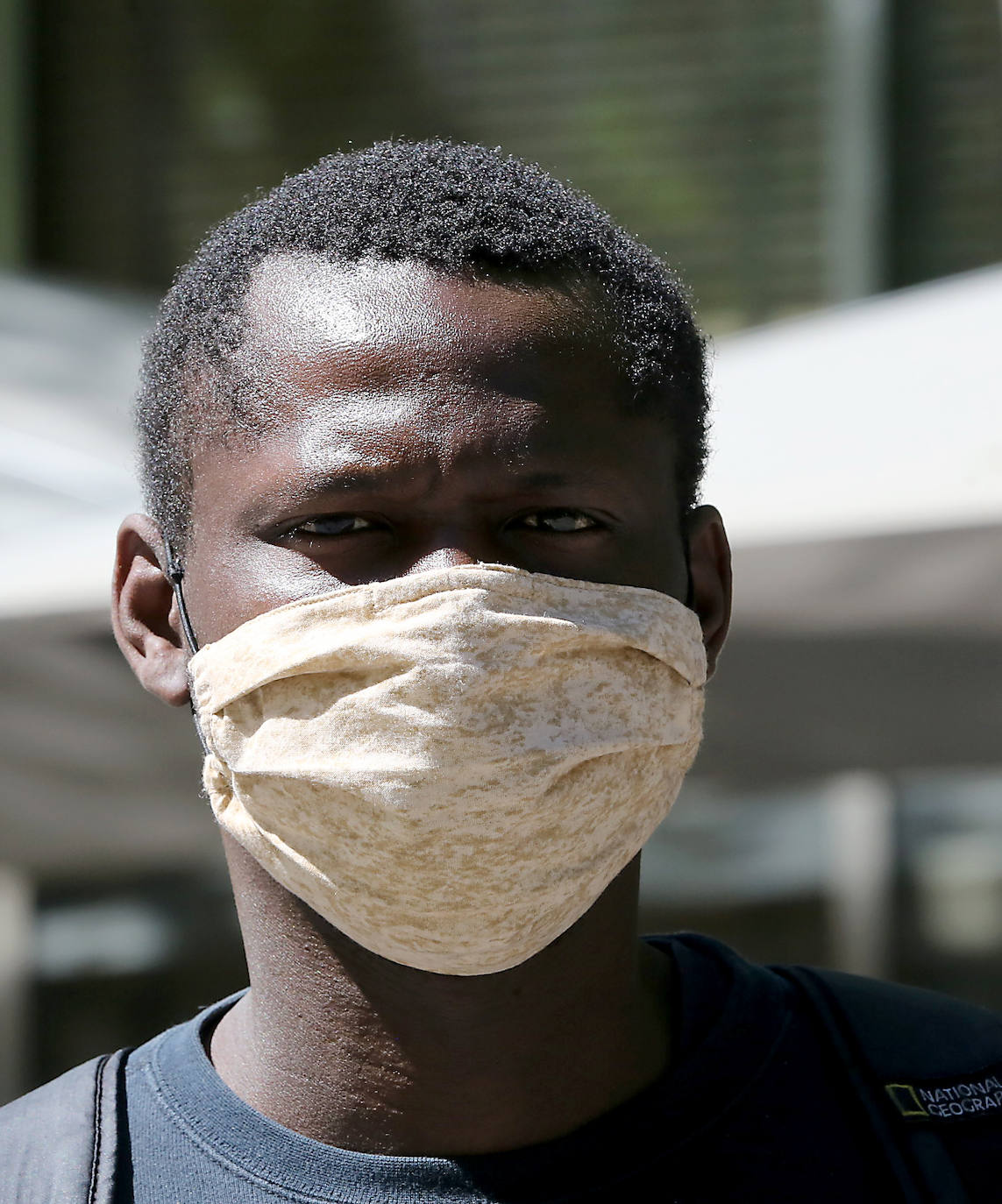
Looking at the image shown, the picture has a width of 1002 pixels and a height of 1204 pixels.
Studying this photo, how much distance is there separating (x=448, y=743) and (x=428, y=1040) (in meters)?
0.36

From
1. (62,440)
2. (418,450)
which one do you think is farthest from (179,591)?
(62,440)

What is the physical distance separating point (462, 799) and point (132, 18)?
19.1ft

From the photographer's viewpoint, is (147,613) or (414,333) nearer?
(414,333)

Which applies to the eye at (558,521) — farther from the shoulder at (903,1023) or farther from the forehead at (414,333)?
the shoulder at (903,1023)

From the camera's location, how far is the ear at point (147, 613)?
1.74m

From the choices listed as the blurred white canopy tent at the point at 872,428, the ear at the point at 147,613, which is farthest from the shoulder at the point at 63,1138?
the blurred white canopy tent at the point at 872,428

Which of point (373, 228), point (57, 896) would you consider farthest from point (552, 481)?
point (57, 896)

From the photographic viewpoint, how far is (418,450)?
154 cm

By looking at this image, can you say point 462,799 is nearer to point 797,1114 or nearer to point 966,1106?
point 797,1114

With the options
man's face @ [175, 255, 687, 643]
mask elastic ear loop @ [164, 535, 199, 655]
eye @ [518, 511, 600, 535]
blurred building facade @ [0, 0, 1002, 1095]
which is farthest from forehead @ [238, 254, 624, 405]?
blurred building facade @ [0, 0, 1002, 1095]

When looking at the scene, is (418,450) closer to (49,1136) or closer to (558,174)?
(49,1136)

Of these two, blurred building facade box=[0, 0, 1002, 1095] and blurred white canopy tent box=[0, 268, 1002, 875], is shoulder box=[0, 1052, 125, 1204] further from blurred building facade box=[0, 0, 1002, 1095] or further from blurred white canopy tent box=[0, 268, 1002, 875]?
blurred building facade box=[0, 0, 1002, 1095]

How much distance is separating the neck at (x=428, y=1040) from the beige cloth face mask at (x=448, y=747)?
3.0 inches

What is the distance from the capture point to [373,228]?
169 cm
